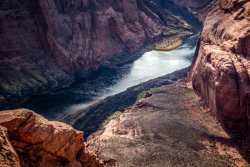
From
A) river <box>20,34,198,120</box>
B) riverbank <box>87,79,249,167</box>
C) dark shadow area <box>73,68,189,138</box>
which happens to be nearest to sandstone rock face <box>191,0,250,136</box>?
riverbank <box>87,79,249,167</box>

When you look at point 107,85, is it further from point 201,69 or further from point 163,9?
point 163,9

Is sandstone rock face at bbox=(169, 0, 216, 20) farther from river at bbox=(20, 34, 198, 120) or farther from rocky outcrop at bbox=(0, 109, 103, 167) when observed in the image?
rocky outcrop at bbox=(0, 109, 103, 167)

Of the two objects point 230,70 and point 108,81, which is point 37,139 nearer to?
point 230,70

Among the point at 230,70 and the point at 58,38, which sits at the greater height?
the point at 230,70

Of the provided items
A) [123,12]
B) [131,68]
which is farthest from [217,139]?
[123,12]

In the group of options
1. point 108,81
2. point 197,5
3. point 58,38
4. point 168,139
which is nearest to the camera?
point 168,139

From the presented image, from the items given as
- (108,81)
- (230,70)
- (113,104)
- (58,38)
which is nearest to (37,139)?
(230,70)

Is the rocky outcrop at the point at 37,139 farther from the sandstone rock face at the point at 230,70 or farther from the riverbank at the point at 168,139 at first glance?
the sandstone rock face at the point at 230,70
